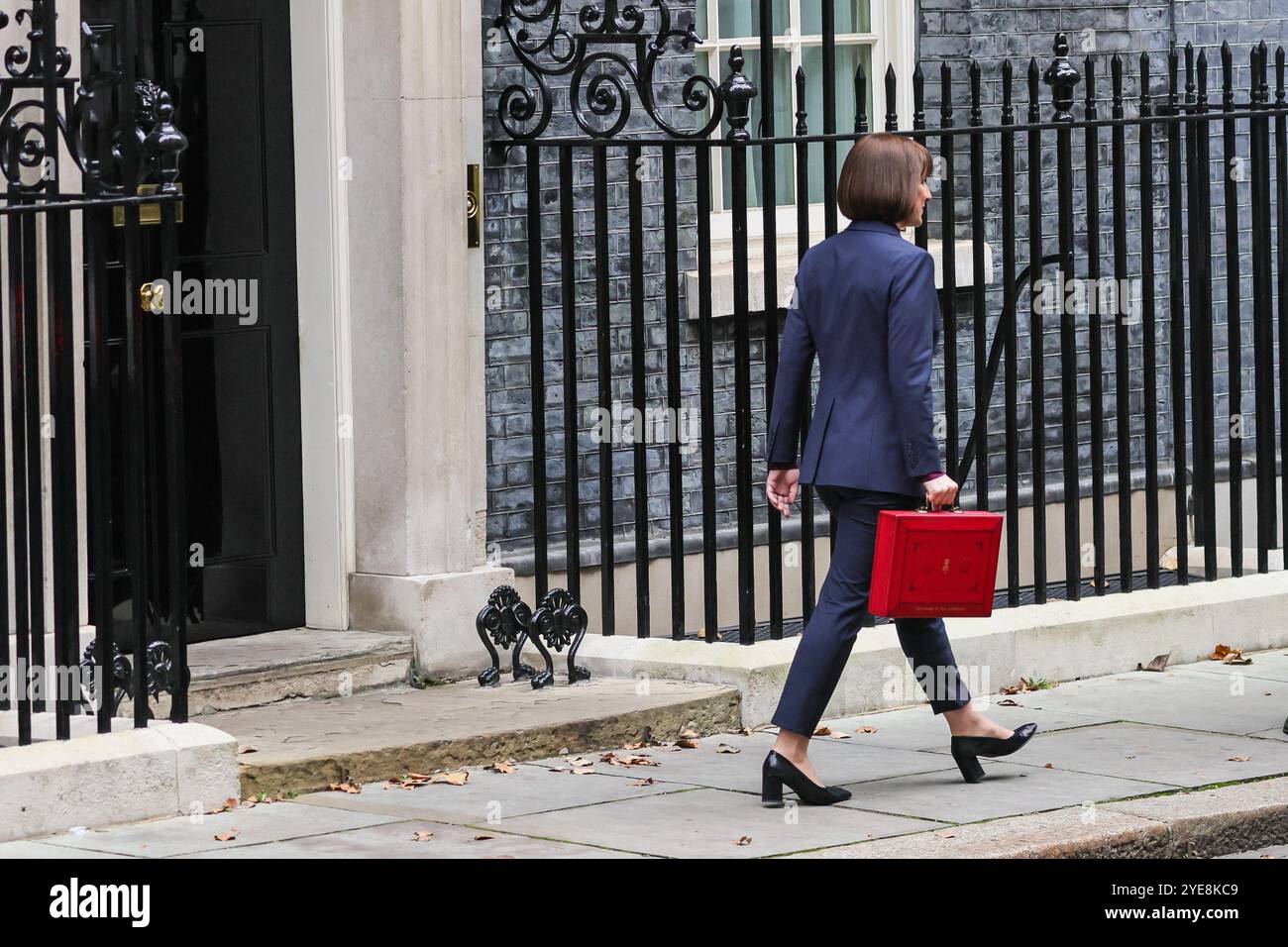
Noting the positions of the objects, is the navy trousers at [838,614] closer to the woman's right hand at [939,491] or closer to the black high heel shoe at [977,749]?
the woman's right hand at [939,491]

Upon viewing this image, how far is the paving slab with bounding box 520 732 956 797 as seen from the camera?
7.49m

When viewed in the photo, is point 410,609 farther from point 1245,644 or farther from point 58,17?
point 1245,644

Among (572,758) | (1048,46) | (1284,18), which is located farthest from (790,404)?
(1284,18)

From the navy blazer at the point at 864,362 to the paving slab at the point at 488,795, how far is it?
3.69 feet

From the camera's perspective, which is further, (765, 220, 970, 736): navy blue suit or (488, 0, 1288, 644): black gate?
(488, 0, 1288, 644): black gate

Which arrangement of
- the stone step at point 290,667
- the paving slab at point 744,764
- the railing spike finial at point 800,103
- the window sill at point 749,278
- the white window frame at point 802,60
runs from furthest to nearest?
the white window frame at point 802,60, the window sill at point 749,278, the railing spike finial at point 800,103, the stone step at point 290,667, the paving slab at point 744,764

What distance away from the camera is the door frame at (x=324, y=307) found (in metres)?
8.67

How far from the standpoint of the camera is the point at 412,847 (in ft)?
21.4

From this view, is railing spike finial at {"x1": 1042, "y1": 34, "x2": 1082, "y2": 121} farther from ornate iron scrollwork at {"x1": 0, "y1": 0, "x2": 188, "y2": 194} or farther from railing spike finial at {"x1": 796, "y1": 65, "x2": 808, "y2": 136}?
ornate iron scrollwork at {"x1": 0, "y1": 0, "x2": 188, "y2": 194}

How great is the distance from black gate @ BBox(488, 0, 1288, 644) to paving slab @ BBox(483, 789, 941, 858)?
5.10 ft

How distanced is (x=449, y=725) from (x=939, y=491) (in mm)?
1835

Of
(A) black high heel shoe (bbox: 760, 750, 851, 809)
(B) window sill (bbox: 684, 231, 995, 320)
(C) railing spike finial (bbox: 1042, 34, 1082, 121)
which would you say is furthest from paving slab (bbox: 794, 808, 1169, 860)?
(B) window sill (bbox: 684, 231, 995, 320)

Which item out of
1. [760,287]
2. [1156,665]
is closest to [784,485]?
[1156,665]

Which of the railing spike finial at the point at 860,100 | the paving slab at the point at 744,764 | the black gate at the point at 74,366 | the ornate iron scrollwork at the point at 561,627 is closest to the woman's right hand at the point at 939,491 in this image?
the paving slab at the point at 744,764
